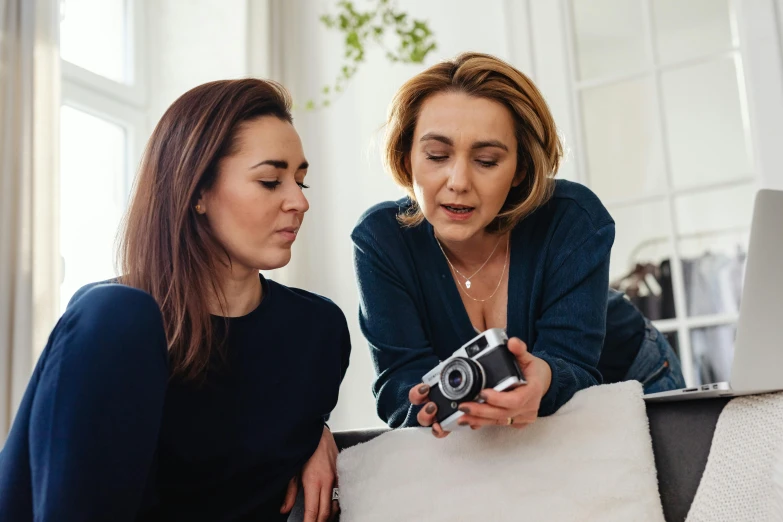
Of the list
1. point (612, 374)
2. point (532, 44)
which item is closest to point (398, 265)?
point (612, 374)

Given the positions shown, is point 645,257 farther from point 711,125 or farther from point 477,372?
point 477,372

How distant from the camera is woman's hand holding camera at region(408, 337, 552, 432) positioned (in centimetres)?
108

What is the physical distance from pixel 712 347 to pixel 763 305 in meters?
1.58

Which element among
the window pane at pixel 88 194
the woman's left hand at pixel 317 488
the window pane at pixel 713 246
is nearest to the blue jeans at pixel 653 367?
the woman's left hand at pixel 317 488

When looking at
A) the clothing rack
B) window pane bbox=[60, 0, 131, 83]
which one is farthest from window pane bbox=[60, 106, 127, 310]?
the clothing rack

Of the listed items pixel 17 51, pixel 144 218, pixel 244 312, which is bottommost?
pixel 244 312

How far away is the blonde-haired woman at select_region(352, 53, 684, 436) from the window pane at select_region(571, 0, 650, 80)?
134cm

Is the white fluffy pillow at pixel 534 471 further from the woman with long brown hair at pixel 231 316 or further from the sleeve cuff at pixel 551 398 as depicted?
the woman with long brown hair at pixel 231 316

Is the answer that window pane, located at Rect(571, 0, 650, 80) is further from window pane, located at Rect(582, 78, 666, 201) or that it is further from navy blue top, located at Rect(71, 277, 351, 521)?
navy blue top, located at Rect(71, 277, 351, 521)

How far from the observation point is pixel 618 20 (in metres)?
2.72

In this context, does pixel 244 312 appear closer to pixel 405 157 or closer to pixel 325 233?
pixel 405 157

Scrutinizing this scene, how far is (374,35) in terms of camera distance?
2.91 m

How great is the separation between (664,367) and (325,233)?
1.50 metres

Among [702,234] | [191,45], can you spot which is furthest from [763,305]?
[191,45]
